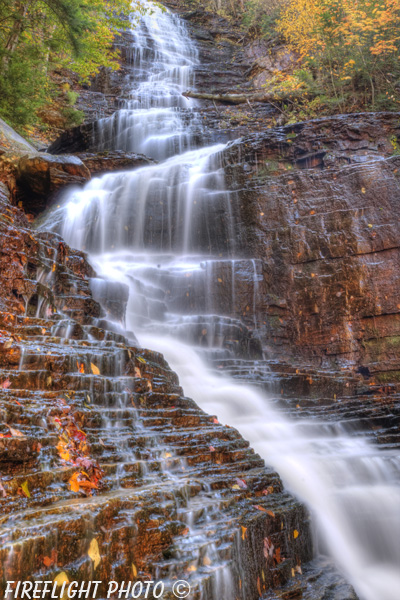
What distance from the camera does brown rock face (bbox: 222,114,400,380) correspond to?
882 cm

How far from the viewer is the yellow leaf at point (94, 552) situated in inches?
84.6

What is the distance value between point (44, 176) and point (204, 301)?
15.6 feet

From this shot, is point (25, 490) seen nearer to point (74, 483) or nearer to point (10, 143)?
point (74, 483)

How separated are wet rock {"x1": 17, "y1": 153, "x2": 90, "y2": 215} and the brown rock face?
4472 millimetres

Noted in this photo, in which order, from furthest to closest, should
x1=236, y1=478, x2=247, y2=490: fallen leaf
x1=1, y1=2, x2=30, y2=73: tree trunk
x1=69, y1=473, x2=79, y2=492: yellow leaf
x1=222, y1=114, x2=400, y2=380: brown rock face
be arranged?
x1=1, y1=2, x2=30, y2=73: tree trunk < x1=222, y1=114, x2=400, y2=380: brown rock face < x1=236, y1=478, x2=247, y2=490: fallen leaf < x1=69, y1=473, x2=79, y2=492: yellow leaf

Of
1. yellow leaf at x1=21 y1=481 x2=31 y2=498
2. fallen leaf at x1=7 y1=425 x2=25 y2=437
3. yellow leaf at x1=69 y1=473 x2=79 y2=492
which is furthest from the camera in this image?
fallen leaf at x1=7 y1=425 x2=25 y2=437

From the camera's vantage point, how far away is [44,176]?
372 inches

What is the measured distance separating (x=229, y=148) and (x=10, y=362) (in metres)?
10.1

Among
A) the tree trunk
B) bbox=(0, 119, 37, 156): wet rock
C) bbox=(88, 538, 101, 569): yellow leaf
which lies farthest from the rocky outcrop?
the tree trunk

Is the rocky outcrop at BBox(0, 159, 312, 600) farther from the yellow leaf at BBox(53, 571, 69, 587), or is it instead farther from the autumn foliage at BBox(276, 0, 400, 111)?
the autumn foliage at BBox(276, 0, 400, 111)

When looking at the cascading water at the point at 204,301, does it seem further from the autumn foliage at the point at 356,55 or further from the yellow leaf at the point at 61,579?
the autumn foliage at the point at 356,55

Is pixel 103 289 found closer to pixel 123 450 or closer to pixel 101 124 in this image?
pixel 123 450

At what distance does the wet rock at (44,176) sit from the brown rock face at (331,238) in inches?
176

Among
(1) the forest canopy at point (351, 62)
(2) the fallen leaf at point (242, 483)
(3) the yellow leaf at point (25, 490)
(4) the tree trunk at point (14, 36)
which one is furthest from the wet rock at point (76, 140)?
(3) the yellow leaf at point (25, 490)
